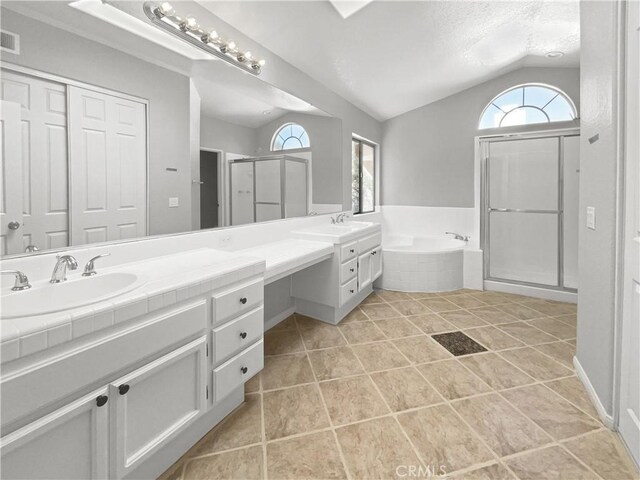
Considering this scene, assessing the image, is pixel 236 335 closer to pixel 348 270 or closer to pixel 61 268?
pixel 61 268

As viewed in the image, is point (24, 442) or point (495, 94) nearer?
point (24, 442)

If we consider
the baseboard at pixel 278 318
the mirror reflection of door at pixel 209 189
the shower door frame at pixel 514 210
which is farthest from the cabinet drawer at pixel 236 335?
the shower door frame at pixel 514 210

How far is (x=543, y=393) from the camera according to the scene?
6.30ft

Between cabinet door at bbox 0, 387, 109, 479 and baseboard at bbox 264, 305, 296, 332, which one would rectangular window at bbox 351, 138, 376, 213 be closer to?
baseboard at bbox 264, 305, 296, 332

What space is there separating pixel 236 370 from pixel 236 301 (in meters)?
0.35

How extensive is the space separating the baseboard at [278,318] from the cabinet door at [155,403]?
1.45 m

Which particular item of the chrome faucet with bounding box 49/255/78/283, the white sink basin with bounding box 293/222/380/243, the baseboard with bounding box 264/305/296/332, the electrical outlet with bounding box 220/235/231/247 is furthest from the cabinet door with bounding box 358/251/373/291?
the chrome faucet with bounding box 49/255/78/283

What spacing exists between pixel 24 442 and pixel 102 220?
3.23 feet

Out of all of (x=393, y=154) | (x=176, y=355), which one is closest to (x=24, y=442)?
(x=176, y=355)

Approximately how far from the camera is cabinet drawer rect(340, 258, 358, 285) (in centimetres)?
287

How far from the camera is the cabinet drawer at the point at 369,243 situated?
127 inches

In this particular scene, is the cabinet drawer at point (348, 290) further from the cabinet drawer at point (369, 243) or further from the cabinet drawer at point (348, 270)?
the cabinet drawer at point (369, 243)

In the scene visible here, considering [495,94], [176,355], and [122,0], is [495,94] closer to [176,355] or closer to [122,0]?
[122,0]

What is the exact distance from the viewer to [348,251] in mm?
2951
